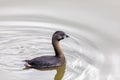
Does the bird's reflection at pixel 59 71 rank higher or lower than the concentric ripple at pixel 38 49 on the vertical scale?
lower

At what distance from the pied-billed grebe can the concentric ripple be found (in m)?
0.10

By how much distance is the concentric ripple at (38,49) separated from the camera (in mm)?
7410

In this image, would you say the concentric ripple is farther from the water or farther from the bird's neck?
the bird's neck

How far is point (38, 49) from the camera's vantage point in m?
7.99

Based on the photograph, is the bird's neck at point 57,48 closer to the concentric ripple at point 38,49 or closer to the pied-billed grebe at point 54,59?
the pied-billed grebe at point 54,59

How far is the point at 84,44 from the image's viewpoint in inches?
319

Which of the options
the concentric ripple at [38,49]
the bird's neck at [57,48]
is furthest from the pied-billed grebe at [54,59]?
the concentric ripple at [38,49]

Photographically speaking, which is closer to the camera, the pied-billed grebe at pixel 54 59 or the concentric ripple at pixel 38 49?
the concentric ripple at pixel 38 49

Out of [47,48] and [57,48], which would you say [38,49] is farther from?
[57,48]

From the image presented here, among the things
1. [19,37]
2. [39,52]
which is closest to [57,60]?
[39,52]

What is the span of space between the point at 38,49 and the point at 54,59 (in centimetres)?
32

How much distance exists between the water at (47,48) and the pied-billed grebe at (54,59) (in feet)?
0.28

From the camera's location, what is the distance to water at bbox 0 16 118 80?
7426mm

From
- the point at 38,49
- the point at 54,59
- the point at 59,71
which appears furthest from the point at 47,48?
the point at 59,71
